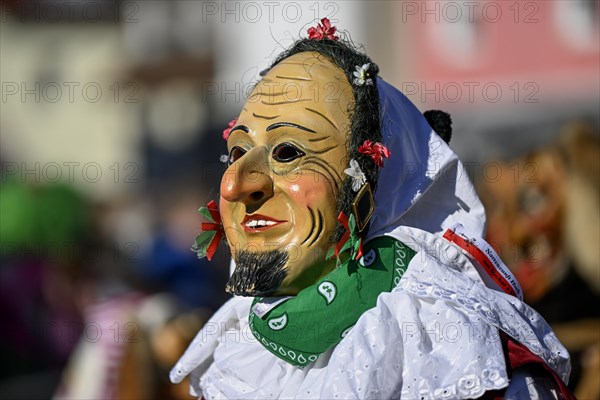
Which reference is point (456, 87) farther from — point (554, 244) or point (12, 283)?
point (554, 244)

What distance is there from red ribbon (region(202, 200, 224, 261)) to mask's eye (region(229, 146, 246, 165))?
0.14m

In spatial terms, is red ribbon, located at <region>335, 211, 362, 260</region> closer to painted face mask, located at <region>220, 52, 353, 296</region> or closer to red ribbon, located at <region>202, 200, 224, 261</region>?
painted face mask, located at <region>220, 52, 353, 296</region>

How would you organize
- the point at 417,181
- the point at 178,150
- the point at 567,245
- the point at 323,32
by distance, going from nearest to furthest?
the point at 417,181 < the point at 323,32 < the point at 567,245 < the point at 178,150

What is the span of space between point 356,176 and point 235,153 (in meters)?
0.33

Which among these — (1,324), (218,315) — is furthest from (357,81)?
(1,324)

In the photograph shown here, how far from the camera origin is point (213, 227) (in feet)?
8.50

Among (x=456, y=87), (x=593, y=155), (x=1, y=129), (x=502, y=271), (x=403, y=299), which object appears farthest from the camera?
(x=1, y=129)


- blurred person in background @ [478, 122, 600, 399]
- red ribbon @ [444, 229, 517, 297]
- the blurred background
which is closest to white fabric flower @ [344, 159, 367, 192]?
red ribbon @ [444, 229, 517, 297]

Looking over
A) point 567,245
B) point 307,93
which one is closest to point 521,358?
point 307,93

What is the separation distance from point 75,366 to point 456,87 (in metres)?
11.7

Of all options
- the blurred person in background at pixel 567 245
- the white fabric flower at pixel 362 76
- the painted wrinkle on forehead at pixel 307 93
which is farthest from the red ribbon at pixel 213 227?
the blurred person in background at pixel 567 245

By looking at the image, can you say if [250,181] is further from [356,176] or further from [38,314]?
[38,314]

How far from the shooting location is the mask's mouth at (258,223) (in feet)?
7.76

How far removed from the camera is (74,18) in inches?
1051
